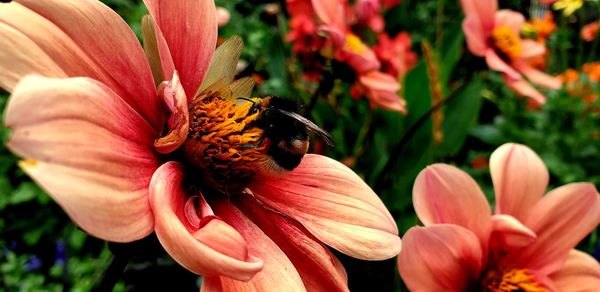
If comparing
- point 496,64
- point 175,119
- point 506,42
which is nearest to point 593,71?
point 506,42

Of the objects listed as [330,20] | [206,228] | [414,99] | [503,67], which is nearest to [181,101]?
[206,228]

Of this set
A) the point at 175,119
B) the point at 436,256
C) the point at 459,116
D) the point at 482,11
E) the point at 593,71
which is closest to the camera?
the point at 175,119

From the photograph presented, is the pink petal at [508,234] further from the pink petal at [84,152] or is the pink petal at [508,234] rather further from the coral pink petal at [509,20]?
the coral pink petal at [509,20]

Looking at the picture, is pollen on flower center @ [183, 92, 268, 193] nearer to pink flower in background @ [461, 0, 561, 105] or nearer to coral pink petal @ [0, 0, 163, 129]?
coral pink petal @ [0, 0, 163, 129]

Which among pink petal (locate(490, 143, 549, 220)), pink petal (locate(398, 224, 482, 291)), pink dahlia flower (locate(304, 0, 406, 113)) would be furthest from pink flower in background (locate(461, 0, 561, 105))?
pink petal (locate(398, 224, 482, 291))

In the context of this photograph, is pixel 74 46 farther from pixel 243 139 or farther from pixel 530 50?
pixel 530 50

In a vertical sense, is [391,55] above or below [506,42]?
below
